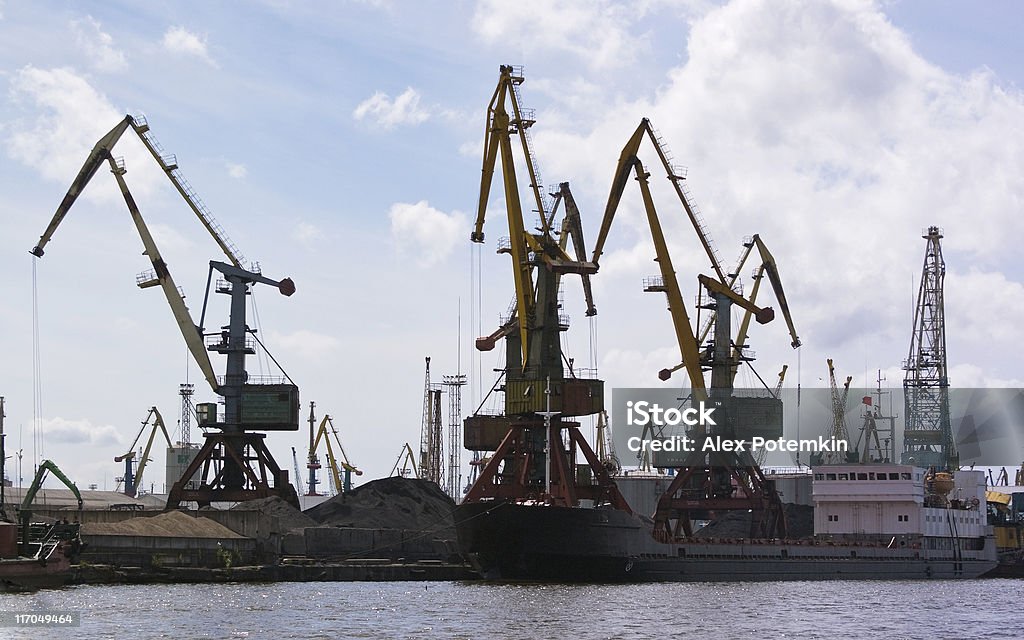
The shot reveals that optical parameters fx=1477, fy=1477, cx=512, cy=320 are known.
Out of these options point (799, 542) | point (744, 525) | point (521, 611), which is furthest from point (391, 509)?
point (521, 611)

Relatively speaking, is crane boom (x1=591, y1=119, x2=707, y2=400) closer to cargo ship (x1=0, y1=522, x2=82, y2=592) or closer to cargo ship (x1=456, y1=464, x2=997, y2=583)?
cargo ship (x1=456, y1=464, x2=997, y2=583)

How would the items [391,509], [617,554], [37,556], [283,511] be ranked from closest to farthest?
[37,556]
[617,554]
[283,511]
[391,509]

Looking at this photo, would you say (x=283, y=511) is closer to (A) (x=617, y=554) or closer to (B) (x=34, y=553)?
(A) (x=617, y=554)

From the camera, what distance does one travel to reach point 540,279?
300ft

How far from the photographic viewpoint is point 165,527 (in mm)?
88438

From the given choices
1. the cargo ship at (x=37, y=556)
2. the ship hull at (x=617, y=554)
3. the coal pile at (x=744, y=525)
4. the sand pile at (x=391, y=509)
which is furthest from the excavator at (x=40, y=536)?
the coal pile at (x=744, y=525)

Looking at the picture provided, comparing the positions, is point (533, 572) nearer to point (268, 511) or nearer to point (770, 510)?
point (268, 511)

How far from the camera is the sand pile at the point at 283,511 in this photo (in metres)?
101

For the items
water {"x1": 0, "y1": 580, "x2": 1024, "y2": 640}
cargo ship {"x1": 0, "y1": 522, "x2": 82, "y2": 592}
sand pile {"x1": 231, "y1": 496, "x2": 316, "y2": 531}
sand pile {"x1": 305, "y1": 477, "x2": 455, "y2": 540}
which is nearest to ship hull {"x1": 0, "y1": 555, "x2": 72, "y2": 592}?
cargo ship {"x1": 0, "y1": 522, "x2": 82, "y2": 592}

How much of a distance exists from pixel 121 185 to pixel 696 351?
4322 cm

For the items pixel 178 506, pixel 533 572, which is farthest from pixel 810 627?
pixel 178 506

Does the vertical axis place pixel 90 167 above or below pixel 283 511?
above

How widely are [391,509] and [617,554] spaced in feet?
97.9

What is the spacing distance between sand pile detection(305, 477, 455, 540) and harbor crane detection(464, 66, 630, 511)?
646 inches
